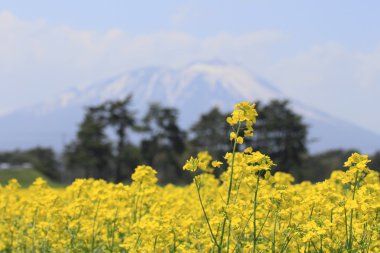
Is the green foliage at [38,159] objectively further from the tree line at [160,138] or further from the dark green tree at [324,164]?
the dark green tree at [324,164]

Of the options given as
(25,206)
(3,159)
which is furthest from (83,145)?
(25,206)

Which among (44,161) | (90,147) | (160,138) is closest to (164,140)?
(160,138)

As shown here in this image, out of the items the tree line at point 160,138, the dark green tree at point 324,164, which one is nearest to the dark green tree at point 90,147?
the tree line at point 160,138

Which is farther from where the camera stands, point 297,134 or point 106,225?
point 297,134

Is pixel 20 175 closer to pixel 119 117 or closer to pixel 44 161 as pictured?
pixel 119 117

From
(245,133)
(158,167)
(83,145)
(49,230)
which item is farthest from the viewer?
(158,167)

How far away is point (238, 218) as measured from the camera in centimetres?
575

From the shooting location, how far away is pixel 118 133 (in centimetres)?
6862

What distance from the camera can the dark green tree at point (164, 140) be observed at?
68.0 m

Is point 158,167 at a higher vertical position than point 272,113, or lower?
lower

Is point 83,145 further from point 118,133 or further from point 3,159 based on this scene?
point 3,159

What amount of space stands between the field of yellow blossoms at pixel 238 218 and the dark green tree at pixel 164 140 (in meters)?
58.3

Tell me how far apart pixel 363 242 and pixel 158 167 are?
68.1 meters

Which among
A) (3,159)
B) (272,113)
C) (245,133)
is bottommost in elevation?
(3,159)
